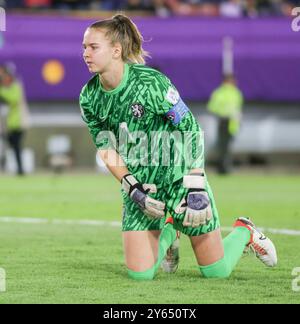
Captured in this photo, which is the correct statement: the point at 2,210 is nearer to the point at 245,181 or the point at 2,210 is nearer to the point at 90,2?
the point at 245,181

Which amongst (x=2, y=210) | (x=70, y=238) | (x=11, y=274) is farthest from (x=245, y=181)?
(x=11, y=274)

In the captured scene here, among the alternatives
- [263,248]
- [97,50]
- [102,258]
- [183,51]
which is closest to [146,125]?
[97,50]

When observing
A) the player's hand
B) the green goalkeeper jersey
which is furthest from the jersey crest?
the player's hand

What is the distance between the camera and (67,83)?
77.2ft

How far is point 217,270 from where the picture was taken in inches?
327

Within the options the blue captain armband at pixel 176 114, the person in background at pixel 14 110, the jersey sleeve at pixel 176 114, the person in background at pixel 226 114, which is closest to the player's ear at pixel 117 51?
the jersey sleeve at pixel 176 114

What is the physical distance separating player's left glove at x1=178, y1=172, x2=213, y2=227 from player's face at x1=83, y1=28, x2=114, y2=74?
3.75 ft

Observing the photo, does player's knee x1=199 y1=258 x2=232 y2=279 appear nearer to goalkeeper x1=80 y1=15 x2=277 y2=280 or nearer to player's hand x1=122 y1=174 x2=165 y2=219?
goalkeeper x1=80 y1=15 x2=277 y2=280

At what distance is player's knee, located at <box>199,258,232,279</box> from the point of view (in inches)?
326

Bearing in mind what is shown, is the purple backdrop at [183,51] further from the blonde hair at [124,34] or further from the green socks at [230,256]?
the blonde hair at [124,34]

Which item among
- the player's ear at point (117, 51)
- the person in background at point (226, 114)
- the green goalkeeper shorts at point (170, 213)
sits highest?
the player's ear at point (117, 51)

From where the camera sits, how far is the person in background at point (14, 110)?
21.9 metres

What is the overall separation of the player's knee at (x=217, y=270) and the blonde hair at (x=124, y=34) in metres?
1.76

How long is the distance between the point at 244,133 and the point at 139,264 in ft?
51.5
